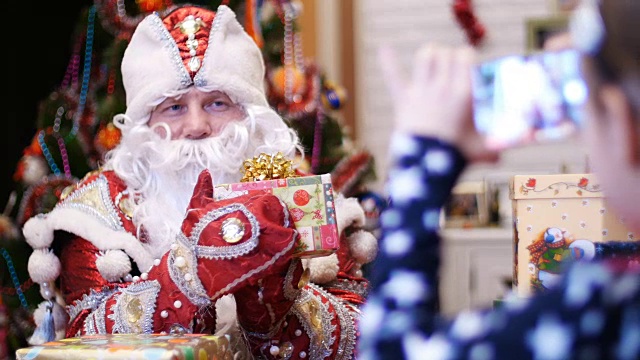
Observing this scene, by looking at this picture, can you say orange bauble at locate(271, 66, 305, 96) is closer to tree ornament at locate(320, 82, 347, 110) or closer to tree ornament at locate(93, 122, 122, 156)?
tree ornament at locate(320, 82, 347, 110)

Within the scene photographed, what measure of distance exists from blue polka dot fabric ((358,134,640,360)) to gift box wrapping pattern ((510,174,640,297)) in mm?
818

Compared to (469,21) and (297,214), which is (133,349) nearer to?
(297,214)

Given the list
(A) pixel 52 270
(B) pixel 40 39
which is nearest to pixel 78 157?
(A) pixel 52 270

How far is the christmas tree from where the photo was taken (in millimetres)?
2721

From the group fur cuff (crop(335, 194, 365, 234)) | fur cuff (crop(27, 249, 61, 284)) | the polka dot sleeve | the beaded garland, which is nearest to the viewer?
the polka dot sleeve

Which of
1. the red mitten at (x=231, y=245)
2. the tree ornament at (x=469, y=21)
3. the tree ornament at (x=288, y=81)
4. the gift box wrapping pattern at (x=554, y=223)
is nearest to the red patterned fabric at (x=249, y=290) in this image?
the red mitten at (x=231, y=245)

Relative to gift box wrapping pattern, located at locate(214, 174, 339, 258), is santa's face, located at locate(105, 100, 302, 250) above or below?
above

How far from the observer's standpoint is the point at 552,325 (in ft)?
2.71

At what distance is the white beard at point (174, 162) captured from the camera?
2.00m

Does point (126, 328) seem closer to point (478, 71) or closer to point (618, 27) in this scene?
point (478, 71)

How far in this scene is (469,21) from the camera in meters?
4.15

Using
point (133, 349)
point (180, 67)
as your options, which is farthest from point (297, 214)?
point (180, 67)

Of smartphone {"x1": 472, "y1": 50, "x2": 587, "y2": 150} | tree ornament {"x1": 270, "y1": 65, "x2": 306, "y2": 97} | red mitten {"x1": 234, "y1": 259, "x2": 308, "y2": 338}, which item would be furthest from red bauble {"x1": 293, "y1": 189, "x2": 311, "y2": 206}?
tree ornament {"x1": 270, "y1": 65, "x2": 306, "y2": 97}

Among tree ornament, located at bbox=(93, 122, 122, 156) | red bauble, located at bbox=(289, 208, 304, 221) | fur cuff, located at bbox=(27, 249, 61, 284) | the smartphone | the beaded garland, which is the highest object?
tree ornament, located at bbox=(93, 122, 122, 156)
